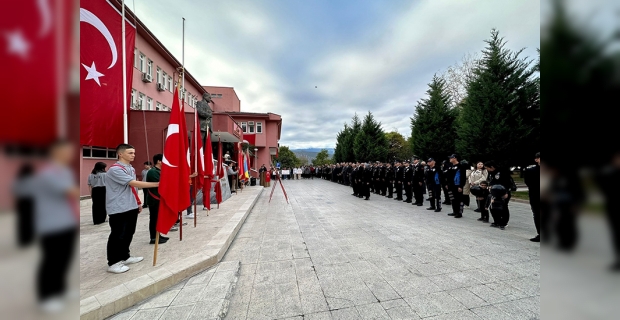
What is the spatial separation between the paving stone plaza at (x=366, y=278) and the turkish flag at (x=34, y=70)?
9.97ft

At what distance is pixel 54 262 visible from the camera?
1.92ft

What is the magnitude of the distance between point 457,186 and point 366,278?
6.20m

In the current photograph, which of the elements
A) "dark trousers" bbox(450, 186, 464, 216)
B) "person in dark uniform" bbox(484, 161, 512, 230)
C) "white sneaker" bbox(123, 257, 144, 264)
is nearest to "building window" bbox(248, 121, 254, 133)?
"dark trousers" bbox(450, 186, 464, 216)

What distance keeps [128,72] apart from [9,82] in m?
10.8

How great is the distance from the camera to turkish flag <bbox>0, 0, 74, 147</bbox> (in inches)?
18.9

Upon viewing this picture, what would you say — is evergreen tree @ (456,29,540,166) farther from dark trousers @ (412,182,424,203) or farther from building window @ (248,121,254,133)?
building window @ (248,121,254,133)

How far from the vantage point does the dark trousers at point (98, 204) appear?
7203 millimetres

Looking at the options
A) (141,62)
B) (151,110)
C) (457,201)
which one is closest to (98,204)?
(457,201)

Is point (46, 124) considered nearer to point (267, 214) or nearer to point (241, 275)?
point (241, 275)

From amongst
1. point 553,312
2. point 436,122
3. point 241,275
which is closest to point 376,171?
point 436,122

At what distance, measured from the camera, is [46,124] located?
1.67ft

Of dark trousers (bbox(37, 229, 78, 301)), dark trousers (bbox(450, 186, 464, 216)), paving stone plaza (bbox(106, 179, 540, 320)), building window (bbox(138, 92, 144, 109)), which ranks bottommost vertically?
paving stone plaza (bbox(106, 179, 540, 320))

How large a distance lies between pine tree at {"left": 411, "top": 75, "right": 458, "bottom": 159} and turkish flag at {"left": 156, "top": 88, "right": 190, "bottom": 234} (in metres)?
19.8

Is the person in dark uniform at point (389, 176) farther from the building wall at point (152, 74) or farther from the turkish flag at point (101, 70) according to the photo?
the building wall at point (152, 74)
